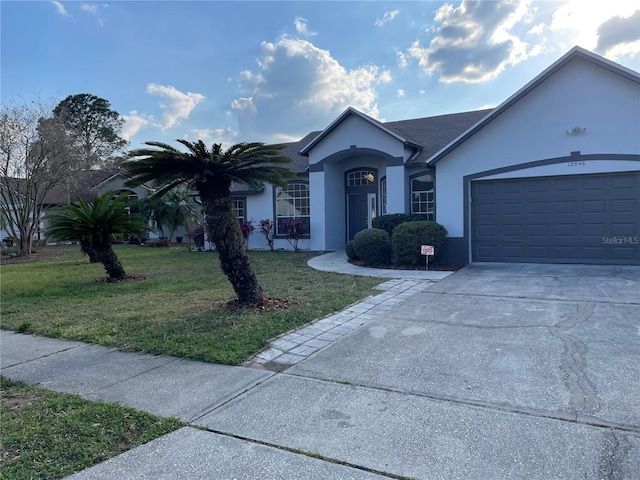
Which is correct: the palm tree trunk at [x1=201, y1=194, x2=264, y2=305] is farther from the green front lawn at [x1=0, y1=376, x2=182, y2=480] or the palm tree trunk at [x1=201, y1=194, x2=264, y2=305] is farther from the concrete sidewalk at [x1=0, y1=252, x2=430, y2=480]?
the green front lawn at [x1=0, y1=376, x2=182, y2=480]

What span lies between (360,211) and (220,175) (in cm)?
1173

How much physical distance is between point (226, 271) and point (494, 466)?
17.7 feet

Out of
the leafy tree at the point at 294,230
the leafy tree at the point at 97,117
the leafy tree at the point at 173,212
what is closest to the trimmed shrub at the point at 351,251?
the leafy tree at the point at 294,230

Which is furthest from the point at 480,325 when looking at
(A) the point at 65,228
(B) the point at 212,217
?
(A) the point at 65,228

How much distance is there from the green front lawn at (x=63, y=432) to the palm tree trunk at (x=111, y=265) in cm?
796

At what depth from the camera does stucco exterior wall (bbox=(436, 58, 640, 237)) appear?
10.6 m

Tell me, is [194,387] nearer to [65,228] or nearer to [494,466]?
[494,466]

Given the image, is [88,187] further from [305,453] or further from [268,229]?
[305,453]

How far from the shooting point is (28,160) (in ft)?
64.8

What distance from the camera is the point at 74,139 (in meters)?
21.6

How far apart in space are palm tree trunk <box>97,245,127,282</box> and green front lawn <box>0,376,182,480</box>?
26.1 ft

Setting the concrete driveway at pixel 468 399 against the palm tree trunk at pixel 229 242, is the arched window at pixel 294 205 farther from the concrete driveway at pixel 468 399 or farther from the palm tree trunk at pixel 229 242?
the concrete driveway at pixel 468 399

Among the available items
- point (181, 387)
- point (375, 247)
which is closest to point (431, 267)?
point (375, 247)

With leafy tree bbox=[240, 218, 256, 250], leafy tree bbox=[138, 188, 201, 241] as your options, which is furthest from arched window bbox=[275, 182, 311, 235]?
leafy tree bbox=[138, 188, 201, 241]
